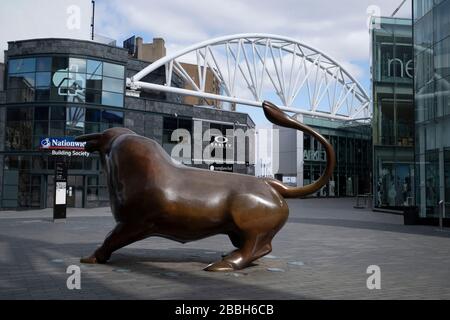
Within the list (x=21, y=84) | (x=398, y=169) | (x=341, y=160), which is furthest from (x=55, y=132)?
(x=341, y=160)

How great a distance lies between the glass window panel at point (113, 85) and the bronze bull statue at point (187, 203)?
2569 cm

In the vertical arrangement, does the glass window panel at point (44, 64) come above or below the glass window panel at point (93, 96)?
above

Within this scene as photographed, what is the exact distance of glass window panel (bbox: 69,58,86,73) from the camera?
1232 inches

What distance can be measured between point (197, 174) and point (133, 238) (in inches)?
59.8

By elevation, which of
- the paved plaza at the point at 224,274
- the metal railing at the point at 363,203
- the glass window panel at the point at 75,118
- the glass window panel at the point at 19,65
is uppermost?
the glass window panel at the point at 19,65

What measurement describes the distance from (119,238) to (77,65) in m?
25.8

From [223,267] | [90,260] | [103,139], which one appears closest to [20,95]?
[103,139]

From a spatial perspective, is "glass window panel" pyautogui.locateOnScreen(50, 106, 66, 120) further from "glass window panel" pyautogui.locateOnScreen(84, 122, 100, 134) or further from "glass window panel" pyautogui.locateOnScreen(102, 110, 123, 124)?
"glass window panel" pyautogui.locateOnScreen(102, 110, 123, 124)

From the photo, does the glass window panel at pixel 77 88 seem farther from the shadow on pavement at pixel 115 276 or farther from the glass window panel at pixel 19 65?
the shadow on pavement at pixel 115 276

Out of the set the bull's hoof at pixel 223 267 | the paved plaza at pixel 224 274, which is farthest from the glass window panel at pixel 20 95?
the bull's hoof at pixel 223 267

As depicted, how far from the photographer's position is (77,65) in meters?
31.4

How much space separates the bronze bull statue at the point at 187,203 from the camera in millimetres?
7727

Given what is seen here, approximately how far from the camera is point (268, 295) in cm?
618

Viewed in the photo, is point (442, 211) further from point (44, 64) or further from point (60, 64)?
point (44, 64)
